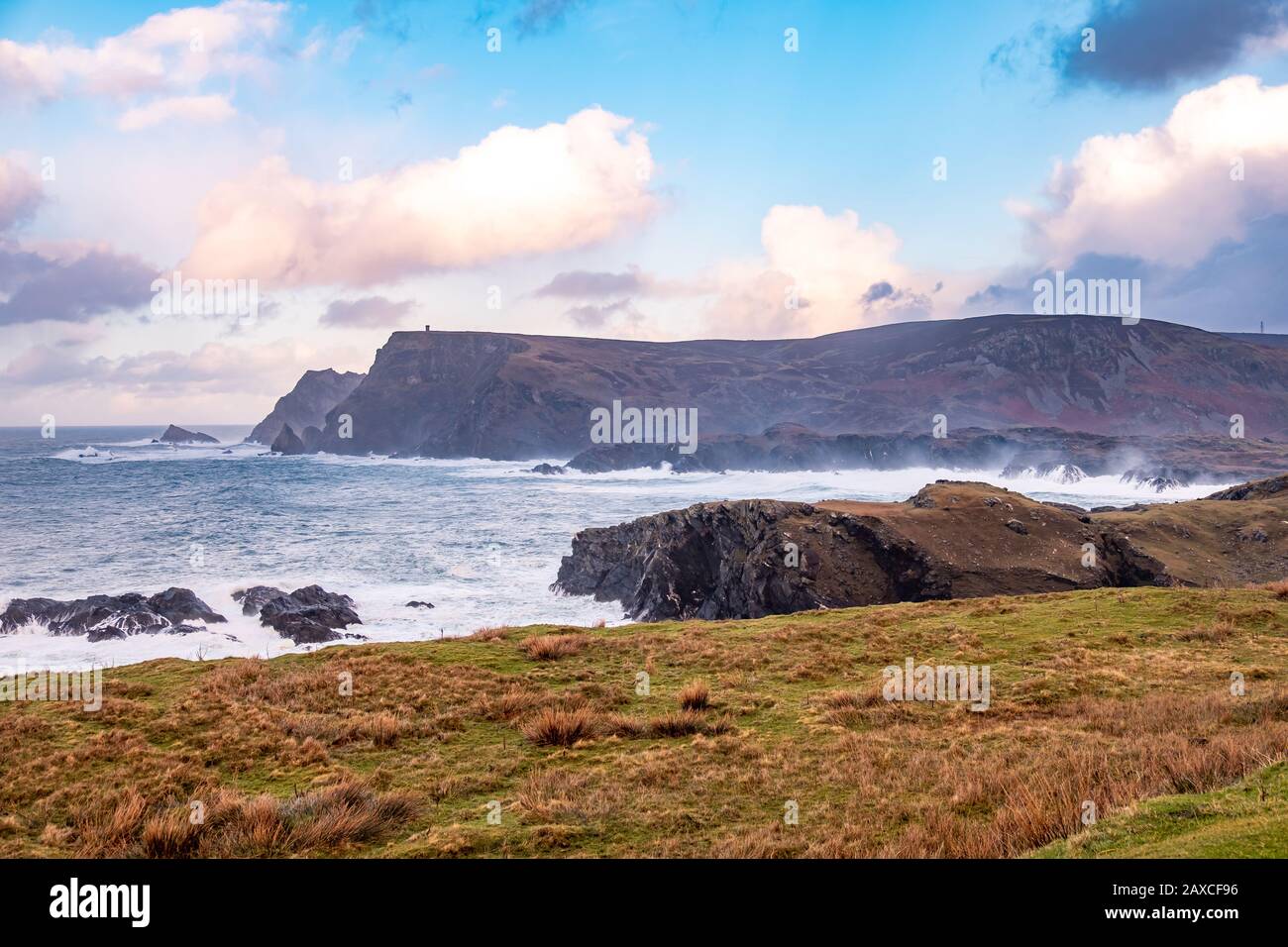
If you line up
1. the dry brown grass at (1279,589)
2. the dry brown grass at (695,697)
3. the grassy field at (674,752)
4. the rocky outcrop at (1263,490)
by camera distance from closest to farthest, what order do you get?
1. the grassy field at (674,752)
2. the dry brown grass at (695,697)
3. the dry brown grass at (1279,589)
4. the rocky outcrop at (1263,490)

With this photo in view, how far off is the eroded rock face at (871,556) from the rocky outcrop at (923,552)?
6 cm

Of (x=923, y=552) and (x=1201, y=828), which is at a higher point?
(x=1201, y=828)

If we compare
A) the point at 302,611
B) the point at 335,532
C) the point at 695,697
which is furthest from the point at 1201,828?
the point at 335,532

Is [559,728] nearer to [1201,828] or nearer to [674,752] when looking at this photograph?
[674,752]

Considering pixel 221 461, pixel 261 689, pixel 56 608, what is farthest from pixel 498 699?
pixel 221 461

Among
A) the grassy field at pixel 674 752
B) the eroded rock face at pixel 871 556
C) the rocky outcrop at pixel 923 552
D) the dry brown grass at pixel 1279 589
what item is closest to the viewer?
the grassy field at pixel 674 752

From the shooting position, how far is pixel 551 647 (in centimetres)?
1755

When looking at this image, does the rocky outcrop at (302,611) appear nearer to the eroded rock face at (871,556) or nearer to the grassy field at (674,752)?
the eroded rock face at (871,556)

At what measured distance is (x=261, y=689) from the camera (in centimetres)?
1438

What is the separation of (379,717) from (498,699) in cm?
205

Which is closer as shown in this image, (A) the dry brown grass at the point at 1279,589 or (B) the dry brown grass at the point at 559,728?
(B) the dry brown grass at the point at 559,728

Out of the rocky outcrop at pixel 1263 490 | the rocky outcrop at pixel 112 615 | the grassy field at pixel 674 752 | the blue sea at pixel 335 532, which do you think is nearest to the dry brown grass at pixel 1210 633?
the grassy field at pixel 674 752

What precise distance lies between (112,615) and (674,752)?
35.7 metres

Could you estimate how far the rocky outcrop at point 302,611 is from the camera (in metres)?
35.3
